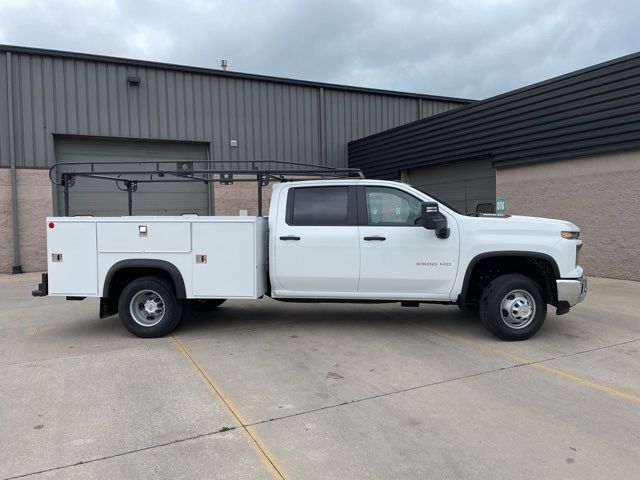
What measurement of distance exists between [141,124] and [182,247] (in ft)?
37.2

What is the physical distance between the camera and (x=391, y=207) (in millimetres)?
6219

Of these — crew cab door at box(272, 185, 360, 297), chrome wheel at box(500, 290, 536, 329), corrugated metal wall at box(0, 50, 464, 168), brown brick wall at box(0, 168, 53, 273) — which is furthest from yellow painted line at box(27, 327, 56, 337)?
corrugated metal wall at box(0, 50, 464, 168)

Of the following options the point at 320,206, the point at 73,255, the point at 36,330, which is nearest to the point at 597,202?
the point at 320,206

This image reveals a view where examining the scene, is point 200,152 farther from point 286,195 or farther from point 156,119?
point 286,195

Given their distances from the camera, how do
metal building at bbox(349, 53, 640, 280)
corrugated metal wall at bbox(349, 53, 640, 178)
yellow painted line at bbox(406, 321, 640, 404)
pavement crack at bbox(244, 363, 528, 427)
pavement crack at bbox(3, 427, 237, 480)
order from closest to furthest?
pavement crack at bbox(3, 427, 237, 480)
pavement crack at bbox(244, 363, 528, 427)
yellow painted line at bbox(406, 321, 640, 404)
corrugated metal wall at bbox(349, 53, 640, 178)
metal building at bbox(349, 53, 640, 280)

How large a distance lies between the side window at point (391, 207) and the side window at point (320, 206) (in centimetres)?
32

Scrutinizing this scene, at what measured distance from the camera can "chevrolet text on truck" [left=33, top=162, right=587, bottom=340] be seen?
5.91m

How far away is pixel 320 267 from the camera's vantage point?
20.3ft

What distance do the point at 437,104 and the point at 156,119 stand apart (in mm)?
11840

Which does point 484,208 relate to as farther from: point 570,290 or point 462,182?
point 462,182

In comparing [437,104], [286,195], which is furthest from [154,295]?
[437,104]

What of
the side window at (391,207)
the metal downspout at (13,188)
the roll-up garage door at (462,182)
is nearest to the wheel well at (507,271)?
the side window at (391,207)

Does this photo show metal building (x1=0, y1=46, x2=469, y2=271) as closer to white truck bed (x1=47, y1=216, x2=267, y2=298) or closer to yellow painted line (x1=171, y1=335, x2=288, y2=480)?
white truck bed (x1=47, y1=216, x2=267, y2=298)

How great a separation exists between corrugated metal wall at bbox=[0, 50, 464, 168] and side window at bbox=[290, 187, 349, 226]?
11438mm
